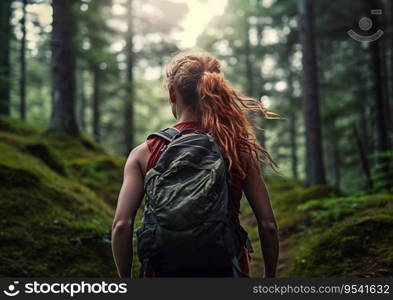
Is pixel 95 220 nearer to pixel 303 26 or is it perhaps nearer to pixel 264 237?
pixel 264 237

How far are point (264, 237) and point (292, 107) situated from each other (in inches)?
601

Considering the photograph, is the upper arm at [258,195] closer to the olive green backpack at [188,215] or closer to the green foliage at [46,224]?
the olive green backpack at [188,215]

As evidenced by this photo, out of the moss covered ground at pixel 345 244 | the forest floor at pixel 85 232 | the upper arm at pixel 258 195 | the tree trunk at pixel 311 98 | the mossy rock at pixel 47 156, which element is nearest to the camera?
the upper arm at pixel 258 195

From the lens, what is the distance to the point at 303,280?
12.1 ft

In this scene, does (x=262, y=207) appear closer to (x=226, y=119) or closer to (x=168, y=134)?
(x=226, y=119)

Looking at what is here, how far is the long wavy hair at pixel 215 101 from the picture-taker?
118 inches

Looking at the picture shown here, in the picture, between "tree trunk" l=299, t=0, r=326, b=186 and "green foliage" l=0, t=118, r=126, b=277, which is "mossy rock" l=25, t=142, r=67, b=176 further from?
"tree trunk" l=299, t=0, r=326, b=186

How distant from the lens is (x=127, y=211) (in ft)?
9.67

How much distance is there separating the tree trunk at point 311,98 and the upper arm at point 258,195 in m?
10.5

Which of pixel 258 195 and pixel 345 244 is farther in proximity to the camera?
pixel 345 244

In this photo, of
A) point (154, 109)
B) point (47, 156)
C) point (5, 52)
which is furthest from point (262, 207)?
point (154, 109)

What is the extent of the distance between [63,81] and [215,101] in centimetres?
1055

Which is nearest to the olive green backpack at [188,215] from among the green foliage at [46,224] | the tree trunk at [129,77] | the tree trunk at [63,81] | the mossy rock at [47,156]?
the green foliage at [46,224]

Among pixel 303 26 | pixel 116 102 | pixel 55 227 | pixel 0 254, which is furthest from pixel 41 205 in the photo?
pixel 116 102
